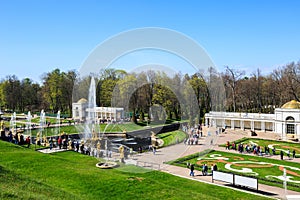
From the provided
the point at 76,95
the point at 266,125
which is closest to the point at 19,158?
the point at 76,95

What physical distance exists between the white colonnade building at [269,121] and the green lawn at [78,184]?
2768 centimetres

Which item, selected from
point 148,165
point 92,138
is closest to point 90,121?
point 92,138

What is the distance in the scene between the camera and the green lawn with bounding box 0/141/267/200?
12.9m

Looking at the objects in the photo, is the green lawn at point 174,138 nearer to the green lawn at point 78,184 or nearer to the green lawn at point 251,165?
the green lawn at point 251,165

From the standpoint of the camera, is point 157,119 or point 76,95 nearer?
point 76,95

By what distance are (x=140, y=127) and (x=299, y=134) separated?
23.6 m

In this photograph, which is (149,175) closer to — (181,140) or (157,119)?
(181,140)

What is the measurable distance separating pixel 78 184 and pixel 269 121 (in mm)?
38016

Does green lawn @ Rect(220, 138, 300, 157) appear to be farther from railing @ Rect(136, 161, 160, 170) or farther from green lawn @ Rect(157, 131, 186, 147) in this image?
railing @ Rect(136, 161, 160, 170)

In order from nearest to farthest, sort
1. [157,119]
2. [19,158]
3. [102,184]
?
[102,184] → [19,158] → [157,119]

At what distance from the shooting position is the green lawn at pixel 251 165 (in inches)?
851

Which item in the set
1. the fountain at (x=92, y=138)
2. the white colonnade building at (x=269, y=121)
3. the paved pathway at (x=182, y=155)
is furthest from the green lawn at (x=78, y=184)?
the white colonnade building at (x=269, y=121)

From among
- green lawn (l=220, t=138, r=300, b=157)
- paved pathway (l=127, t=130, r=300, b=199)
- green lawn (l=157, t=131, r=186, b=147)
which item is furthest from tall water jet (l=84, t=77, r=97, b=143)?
green lawn (l=220, t=138, r=300, b=157)

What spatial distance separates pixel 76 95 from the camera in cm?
2945
